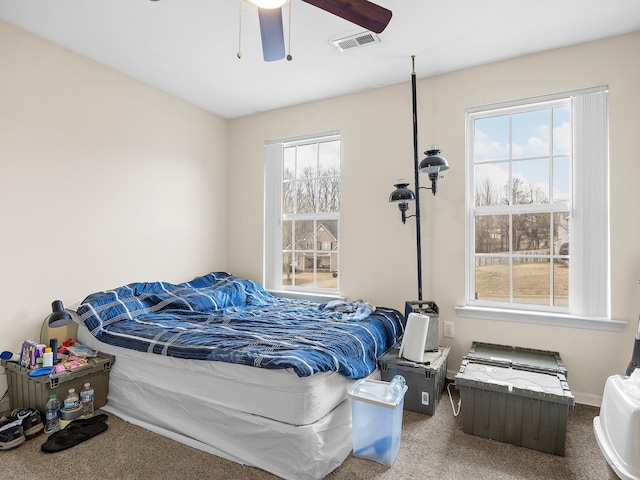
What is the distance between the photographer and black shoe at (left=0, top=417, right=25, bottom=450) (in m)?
1.97

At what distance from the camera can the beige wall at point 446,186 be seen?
2.49 meters

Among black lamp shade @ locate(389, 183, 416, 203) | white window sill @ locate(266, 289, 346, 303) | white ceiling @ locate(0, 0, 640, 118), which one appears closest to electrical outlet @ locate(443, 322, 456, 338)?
white window sill @ locate(266, 289, 346, 303)

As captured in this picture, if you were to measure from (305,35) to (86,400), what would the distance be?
9.09ft

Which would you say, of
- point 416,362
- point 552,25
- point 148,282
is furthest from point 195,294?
point 552,25

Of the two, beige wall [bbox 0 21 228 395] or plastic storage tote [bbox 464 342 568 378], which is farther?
beige wall [bbox 0 21 228 395]

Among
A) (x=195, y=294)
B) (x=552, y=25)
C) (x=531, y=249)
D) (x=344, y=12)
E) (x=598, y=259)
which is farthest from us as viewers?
(x=195, y=294)

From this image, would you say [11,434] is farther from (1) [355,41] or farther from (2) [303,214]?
(1) [355,41]

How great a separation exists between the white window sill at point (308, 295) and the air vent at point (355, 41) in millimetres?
2122

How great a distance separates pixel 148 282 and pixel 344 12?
2.68 metres

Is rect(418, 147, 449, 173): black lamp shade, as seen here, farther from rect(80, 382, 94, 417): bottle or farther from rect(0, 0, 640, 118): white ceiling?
rect(80, 382, 94, 417): bottle

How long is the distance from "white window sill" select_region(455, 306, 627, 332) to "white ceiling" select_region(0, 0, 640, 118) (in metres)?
1.79

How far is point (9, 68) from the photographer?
95.6 inches

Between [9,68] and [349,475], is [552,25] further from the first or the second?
[9,68]

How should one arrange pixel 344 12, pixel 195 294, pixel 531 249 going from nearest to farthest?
pixel 344 12 → pixel 531 249 → pixel 195 294
